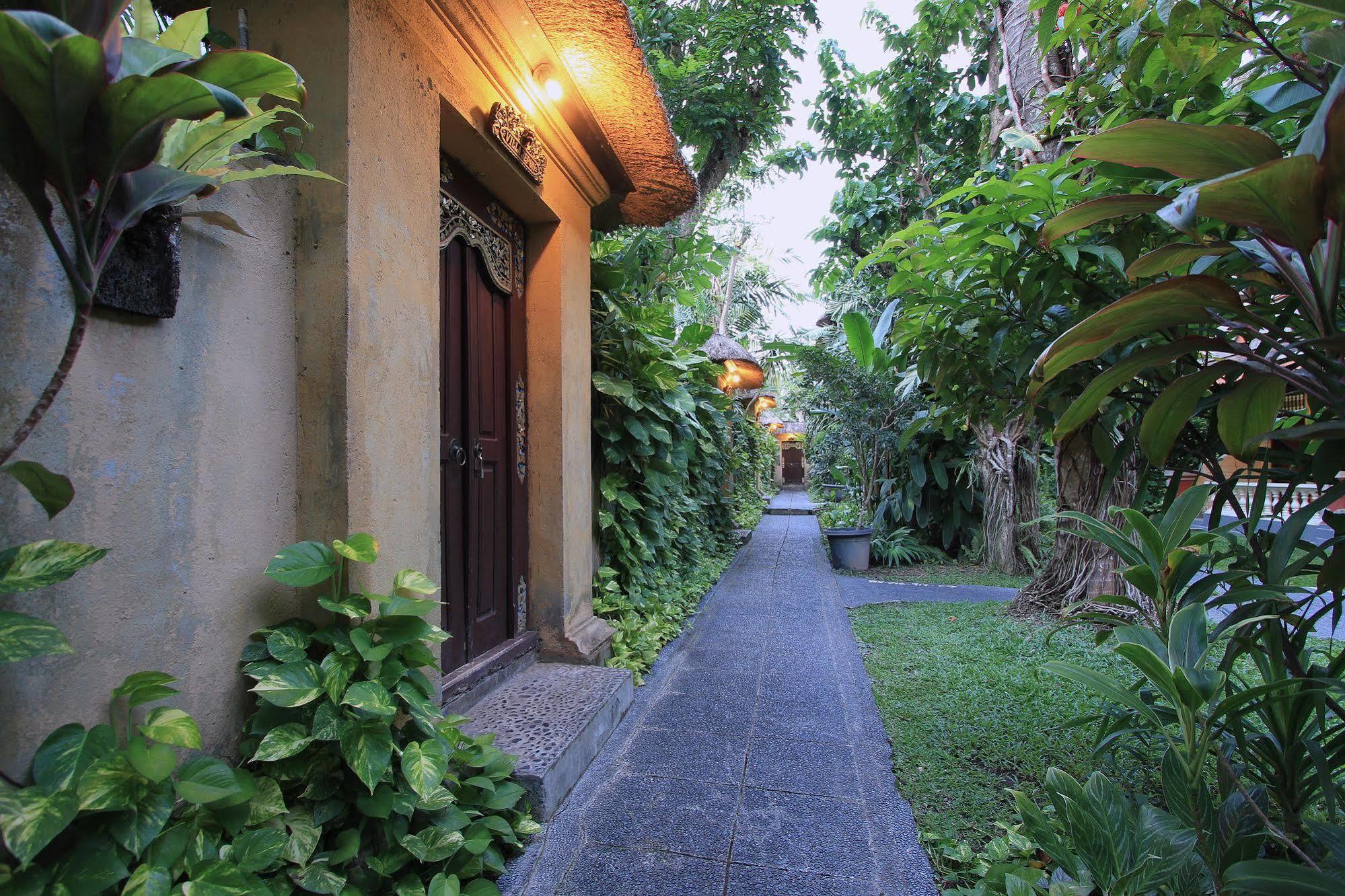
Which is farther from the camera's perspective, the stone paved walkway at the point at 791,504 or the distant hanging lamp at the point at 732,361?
the stone paved walkway at the point at 791,504

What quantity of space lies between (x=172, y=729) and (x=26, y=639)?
30cm

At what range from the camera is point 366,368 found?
65.4 inches

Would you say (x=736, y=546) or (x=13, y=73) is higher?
(x=13, y=73)

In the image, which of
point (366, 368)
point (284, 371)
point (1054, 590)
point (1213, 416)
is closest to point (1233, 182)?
point (1213, 416)

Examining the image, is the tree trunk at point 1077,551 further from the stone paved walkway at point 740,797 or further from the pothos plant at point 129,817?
the pothos plant at point 129,817

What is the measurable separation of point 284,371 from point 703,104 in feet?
21.4

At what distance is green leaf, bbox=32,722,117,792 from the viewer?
0.94 metres

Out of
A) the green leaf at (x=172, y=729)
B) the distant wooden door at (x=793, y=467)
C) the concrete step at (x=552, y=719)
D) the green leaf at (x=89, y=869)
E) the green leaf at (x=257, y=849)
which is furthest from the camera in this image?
the distant wooden door at (x=793, y=467)

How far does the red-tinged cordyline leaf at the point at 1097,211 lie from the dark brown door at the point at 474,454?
2068mm

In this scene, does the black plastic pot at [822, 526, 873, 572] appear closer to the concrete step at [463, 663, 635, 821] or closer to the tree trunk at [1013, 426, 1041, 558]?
the tree trunk at [1013, 426, 1041, 558]

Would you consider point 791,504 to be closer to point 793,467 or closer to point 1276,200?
point 793,467

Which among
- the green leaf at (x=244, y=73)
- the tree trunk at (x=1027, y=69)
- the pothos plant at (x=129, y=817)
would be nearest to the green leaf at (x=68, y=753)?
the pothos plant at (x=129, y=817)

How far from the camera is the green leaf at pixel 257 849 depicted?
3.70ft

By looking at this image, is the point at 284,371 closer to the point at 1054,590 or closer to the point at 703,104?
the point at 1054,590
